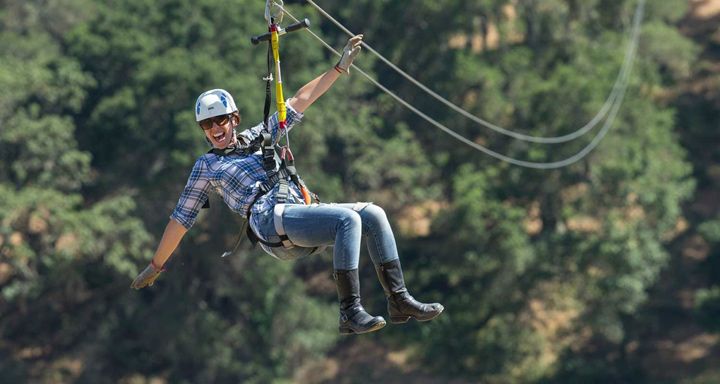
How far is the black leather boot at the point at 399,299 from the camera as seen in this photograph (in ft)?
28.8

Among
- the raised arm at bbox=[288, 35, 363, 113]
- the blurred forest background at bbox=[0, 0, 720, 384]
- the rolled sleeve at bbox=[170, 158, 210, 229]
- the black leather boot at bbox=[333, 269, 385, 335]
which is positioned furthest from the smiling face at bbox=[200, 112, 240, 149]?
the blurred forest background at bbox=[0, 0, 720, 384]

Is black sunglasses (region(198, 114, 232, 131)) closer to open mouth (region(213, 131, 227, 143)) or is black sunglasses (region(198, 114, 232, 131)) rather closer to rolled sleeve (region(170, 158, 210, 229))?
open mouth (region(213, 131, 227, 143))

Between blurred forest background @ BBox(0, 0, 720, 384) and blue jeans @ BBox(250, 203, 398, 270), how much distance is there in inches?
842

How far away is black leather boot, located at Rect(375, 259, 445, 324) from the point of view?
877cm

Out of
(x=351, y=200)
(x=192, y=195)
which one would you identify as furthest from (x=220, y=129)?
(x=351, y=200)

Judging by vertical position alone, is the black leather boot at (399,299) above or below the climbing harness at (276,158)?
below

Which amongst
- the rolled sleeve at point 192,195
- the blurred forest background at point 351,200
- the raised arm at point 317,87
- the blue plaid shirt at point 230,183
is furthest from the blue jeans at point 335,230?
the blurred forest background at point 351,200

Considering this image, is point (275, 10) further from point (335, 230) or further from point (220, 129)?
point (335, 230)

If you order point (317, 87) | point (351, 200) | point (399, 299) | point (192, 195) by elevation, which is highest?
point (317, 87)

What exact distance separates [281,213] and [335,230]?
15.4 inches

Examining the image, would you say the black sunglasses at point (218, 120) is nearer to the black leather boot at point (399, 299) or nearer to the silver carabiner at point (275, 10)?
the silver carabiner at point (275, 10)

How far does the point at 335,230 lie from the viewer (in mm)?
8516

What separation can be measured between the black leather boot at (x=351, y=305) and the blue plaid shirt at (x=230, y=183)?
64 centimetres

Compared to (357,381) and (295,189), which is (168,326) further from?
(295,189)
